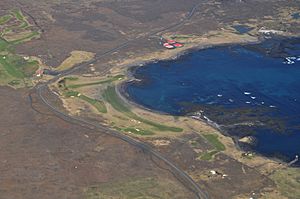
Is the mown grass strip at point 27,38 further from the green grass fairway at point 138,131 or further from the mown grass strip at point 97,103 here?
the green grass fairway at point 138,131

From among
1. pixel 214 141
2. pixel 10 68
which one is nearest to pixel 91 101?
pixel 10 68

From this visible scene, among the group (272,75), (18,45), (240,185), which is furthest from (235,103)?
(18,45)

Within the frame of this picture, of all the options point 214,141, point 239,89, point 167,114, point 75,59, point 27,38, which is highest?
point 27,38

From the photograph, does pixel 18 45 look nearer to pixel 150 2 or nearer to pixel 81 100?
pixel 81 100

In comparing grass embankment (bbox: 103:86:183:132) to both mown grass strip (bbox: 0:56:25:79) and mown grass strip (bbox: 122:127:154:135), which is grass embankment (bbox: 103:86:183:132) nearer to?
mown grass strip (bbox: 122:127:154:135)

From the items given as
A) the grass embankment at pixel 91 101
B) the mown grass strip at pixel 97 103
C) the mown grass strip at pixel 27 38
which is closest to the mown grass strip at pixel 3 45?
the mown grass strip at pixel 27 38

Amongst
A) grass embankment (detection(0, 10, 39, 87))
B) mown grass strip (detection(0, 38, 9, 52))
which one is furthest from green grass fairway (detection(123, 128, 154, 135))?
mown grass strip (detection(0, 38, 9, 52))

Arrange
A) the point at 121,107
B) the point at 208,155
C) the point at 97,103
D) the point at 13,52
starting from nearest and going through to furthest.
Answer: the point at 208,155, the point at 121,107, the point at 97,103, the point at 13,52

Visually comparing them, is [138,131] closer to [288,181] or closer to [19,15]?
[288,181]
